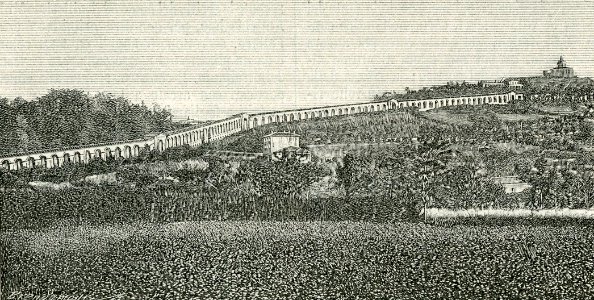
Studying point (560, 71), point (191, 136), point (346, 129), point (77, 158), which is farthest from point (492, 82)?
point (77, 158)

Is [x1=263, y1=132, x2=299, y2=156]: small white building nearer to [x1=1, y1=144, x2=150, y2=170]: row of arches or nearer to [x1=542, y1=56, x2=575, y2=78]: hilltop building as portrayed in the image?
[x1=1, y1=144, x2=150, y2=170]: row of arches

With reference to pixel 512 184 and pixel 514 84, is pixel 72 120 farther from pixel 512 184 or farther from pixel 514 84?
pixel 514 84

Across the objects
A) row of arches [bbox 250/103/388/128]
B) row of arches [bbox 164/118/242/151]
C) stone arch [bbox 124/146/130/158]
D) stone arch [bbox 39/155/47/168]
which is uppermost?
row of arches [bbox 250/103/388/128]

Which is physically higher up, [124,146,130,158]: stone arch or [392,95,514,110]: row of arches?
[392,95,514,110]: row of arches

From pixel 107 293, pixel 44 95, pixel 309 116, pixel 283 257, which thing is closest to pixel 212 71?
pixel 309 116

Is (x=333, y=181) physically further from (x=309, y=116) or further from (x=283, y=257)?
(x=283, y=257)

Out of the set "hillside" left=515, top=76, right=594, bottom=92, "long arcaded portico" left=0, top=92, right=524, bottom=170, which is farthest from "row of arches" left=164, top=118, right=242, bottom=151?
"hillside" left=515, top=76, right=594, bottom=92
